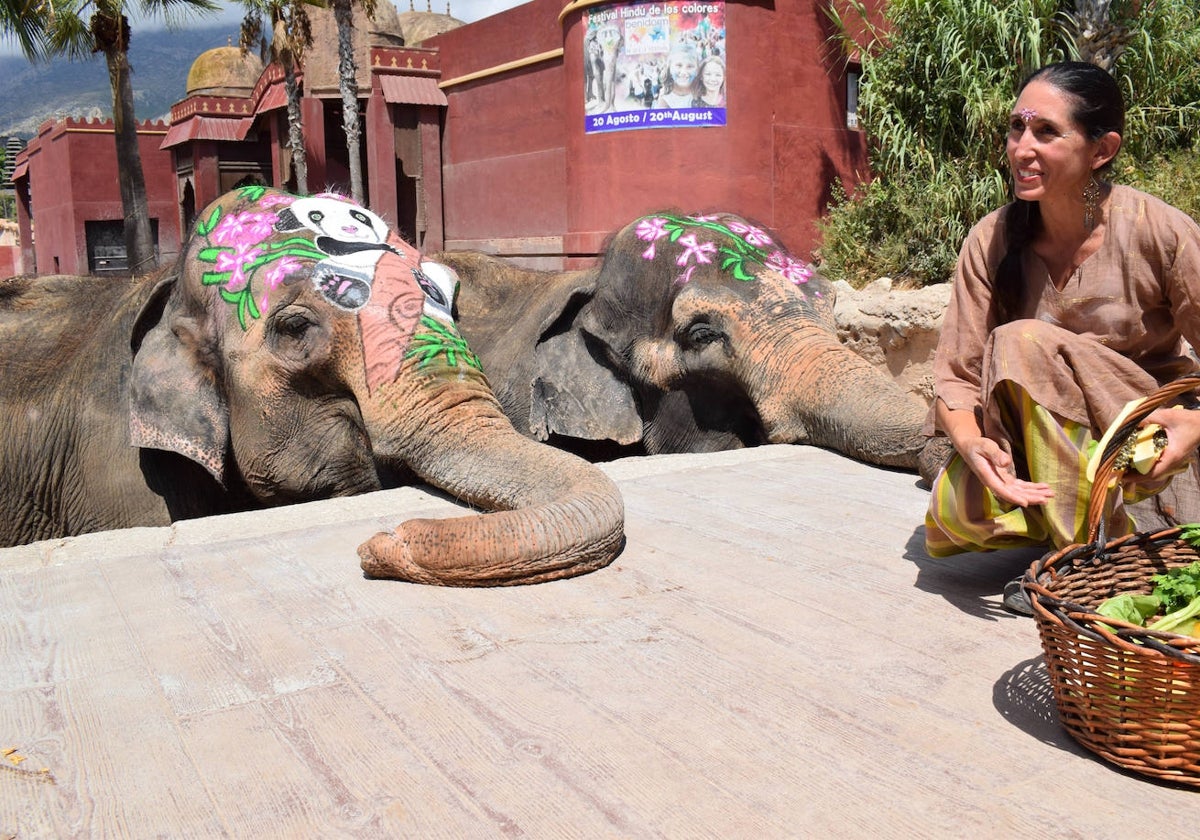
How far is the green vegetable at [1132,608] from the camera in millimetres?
2004

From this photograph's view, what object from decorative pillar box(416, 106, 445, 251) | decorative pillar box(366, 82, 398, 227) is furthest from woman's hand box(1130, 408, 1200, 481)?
decorative pillar box(366, 82, 398, 227)

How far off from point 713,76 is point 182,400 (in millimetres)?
9214

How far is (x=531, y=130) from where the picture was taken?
54.4 ft

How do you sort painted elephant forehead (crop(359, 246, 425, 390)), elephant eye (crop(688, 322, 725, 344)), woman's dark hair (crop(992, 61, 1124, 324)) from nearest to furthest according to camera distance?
woman's dark hair (crop(992, 61, 1124, 324))
painted elephant forehead (crop(359, 246, 425, 390))
elephant eye (crop(688, 322, 725, 344))

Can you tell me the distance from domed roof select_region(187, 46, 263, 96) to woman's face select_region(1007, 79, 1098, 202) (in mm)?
25907

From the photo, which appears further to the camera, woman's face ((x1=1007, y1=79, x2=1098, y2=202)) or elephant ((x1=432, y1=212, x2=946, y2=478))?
elephant ((x1=432, y1=212, x2=946, y2=478))

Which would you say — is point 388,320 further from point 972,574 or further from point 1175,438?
point 1175,438

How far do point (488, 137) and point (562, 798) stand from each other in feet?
55.2

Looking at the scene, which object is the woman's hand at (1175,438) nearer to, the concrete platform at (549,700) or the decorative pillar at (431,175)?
A: the concrete platform at (549,700)

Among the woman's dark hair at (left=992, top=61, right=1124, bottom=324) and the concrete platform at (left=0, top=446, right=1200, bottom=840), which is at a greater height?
the woman's dark hair at (left=992, top=61, right=1124, bottom=324)

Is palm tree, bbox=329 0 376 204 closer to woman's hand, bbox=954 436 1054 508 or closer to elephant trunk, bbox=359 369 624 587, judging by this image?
elephant trunk, bbox=359 369 624 587

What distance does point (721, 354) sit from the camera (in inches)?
189

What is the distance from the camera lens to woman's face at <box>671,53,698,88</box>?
12258mm

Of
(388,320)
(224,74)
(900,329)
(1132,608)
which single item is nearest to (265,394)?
(388,320)
